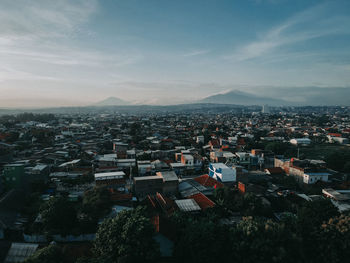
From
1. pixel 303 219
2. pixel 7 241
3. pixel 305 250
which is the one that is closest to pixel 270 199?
pixel 303 219

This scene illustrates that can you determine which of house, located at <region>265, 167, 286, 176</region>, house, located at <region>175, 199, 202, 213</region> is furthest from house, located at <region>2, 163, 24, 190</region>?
house, located at <region>265, 167, 286, 176</region>

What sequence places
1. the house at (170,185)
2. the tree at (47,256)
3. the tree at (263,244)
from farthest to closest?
the house at (170,185)
the tree at (263,244)
the tree at (47,256)

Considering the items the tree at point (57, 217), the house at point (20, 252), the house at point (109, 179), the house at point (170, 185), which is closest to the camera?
the house at point (20, 252)

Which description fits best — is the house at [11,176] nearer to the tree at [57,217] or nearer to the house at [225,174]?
the tree at [57,217]

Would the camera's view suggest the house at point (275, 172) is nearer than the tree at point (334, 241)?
No

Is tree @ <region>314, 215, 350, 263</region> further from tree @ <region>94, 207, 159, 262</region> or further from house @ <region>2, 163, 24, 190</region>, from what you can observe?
house @ <region>2, 163, 24, 190</region>

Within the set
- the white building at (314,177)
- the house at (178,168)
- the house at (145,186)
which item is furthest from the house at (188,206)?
the white building at (314,177)

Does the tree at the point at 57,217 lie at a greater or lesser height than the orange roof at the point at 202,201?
greater
